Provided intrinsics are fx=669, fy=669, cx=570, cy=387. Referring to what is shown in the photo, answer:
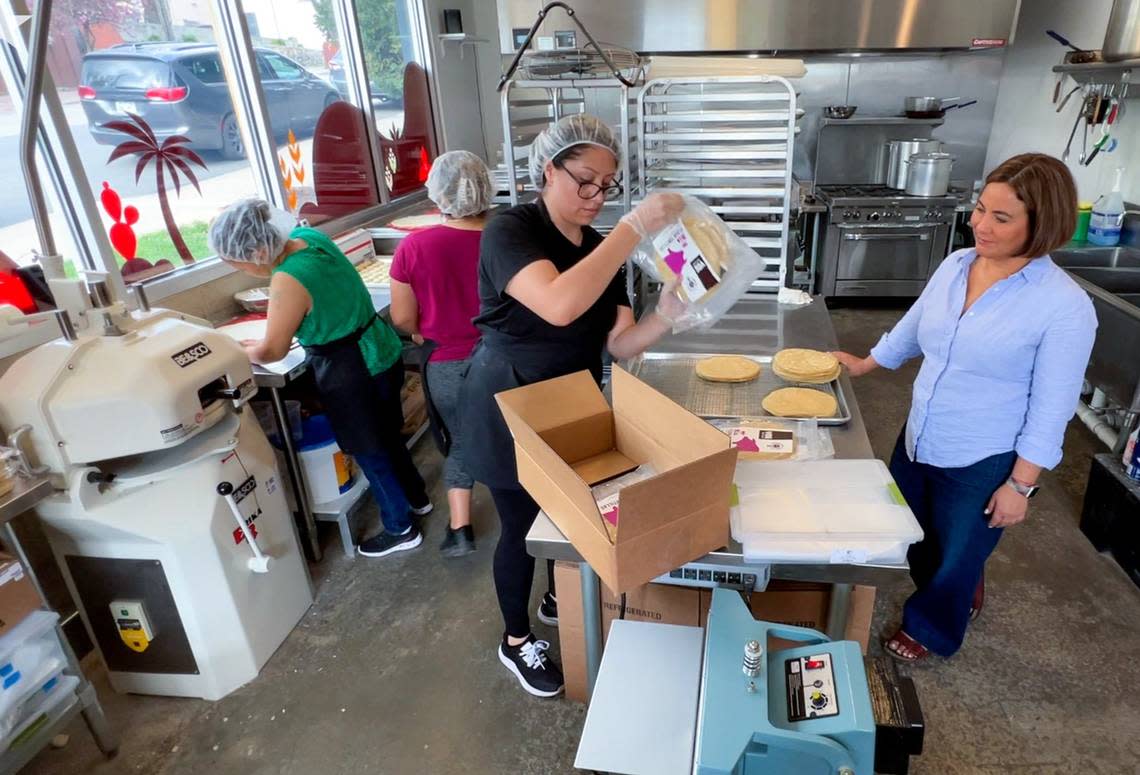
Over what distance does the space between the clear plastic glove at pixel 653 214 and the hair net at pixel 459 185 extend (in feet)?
2.86

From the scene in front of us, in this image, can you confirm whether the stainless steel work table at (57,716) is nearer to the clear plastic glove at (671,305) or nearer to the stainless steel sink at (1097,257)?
the clear plastic glove at (671,305)

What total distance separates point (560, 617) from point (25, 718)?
121 cm

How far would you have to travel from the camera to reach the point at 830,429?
60.7 inches

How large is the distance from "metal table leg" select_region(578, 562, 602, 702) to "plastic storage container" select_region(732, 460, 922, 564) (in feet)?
1.26

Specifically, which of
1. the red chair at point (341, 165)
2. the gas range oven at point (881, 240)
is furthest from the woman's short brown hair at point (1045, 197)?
the gas range oven at point (881, 240)

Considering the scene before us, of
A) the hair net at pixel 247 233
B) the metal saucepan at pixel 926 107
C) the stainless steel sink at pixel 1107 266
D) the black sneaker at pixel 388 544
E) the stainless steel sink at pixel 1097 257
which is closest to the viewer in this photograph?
the hair net at pixel 247 233

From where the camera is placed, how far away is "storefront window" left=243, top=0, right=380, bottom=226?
2996 mm

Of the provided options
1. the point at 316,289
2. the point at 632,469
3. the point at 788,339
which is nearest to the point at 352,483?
the point at 316,289

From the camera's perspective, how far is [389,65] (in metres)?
3.92

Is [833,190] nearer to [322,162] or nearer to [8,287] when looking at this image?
[322,162]

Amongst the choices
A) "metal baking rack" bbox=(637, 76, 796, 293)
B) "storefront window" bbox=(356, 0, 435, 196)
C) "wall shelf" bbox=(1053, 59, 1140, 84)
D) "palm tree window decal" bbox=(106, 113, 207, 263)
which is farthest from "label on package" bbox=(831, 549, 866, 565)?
"storefront window" bbox=(356, 0, 435, 196)

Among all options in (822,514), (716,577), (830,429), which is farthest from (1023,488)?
(716,577)

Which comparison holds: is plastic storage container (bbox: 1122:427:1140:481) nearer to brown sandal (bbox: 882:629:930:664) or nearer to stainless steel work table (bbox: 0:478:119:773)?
brown sandal (bbox: 882:629:930:664)

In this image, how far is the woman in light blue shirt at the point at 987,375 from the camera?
1.34 meters
